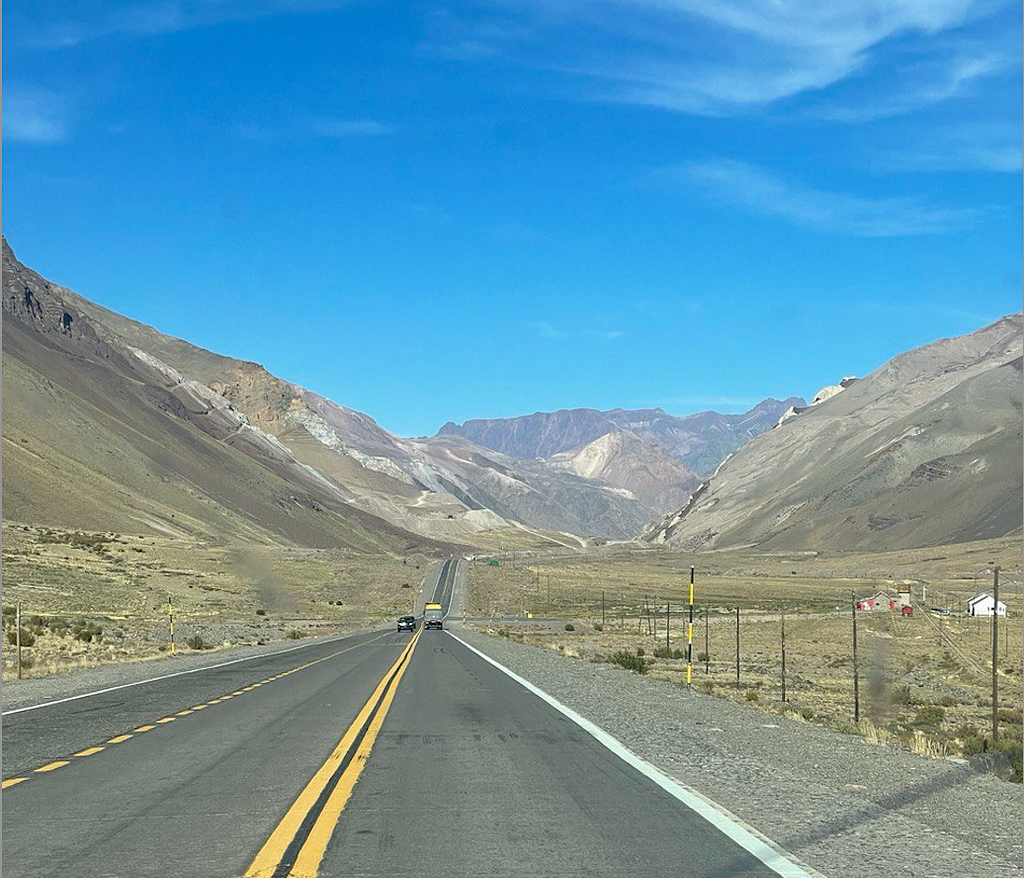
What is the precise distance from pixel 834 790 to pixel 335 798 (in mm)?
4770

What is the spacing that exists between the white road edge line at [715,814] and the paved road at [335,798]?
14cm

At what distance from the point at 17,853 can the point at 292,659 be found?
2920cm

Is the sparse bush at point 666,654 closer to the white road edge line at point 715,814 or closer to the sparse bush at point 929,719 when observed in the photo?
the sparse bush at point 929,719

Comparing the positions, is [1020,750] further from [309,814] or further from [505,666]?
[505,666]

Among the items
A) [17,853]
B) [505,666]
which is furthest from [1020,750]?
[505,666]

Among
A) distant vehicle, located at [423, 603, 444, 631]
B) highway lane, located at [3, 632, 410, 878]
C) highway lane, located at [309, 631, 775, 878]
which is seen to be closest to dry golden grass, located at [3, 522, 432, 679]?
distant vehicle, located at [423, 603, 444, 631]

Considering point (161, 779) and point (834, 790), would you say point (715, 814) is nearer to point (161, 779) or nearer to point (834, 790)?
point (834, 790)

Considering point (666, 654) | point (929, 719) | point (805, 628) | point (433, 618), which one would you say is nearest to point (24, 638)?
point (666, 654)

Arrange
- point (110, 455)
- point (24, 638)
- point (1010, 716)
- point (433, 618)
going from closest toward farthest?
point (1010, 716), point (24, 638), point (433, 618), point (110, 455)

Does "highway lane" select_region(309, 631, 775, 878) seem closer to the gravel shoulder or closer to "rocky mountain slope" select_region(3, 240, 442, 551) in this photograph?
the gravel shoulder

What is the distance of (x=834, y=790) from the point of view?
37.3 feet

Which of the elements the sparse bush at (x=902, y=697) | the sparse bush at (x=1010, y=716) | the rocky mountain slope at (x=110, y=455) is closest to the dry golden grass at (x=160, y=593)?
the rocky mountain slope at (x=110, y=455)

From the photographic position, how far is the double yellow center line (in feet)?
25.1

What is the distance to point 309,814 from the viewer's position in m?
9.45
